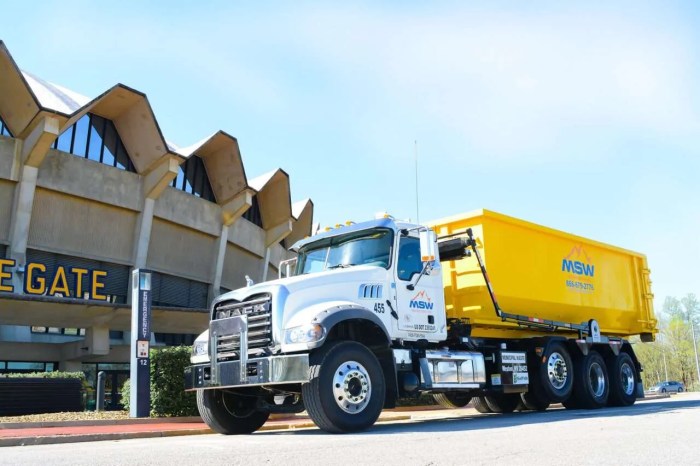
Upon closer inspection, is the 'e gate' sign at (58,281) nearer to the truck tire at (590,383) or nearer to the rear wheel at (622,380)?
the truck tire at (590,383)

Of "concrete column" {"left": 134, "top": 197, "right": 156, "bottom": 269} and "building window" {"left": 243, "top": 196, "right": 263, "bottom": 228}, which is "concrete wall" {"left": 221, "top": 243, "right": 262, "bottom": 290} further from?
"concrete column" {"left": 134, "top": 197, "right": 156, "bottom": 269}

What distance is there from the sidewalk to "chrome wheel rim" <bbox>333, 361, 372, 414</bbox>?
3.80 m

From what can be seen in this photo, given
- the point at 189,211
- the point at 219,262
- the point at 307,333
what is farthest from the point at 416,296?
the point at 219,262

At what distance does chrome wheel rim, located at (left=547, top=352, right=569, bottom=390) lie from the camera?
12695 mm

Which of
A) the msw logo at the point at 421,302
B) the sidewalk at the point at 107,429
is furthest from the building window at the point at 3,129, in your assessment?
the msw logo at the point at 421,302

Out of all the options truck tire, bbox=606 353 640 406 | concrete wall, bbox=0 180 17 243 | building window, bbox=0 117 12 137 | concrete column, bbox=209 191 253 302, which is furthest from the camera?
concrete column, bbox=209 191 253 302

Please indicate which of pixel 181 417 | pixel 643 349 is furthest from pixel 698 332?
pixel 181 417

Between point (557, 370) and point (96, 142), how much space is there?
929 inches

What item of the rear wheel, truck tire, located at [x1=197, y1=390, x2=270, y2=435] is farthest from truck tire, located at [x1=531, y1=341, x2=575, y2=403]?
truck tire, located at [x1=197, y1=390, x2=270, y2=435]

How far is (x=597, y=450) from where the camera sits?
6.12 m

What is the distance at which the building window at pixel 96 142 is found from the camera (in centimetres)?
2830

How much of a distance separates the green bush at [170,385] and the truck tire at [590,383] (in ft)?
27.0

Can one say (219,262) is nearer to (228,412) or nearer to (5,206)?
(5,206)

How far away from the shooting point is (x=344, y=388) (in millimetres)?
8711
